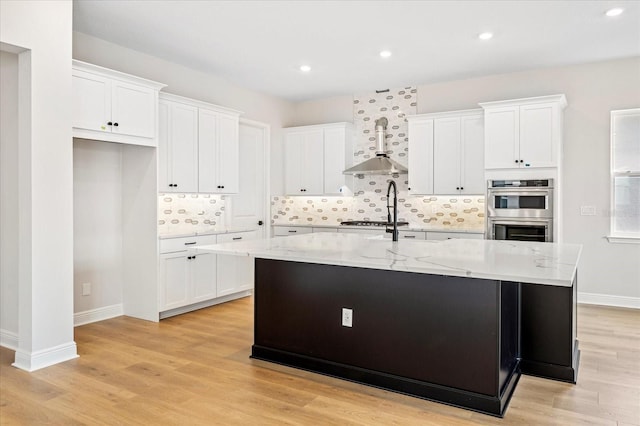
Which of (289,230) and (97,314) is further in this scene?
(289,230)

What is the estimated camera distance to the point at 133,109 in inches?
Result: 169

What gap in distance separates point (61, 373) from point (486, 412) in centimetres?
283

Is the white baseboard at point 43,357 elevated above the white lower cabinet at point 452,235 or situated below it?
below

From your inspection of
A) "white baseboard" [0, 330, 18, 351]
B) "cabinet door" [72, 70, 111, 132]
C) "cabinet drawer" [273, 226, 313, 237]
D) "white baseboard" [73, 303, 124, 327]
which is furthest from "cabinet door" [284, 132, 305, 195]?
"white baseboard" [0, 330, 18, 351]

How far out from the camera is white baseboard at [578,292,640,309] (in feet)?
16.7

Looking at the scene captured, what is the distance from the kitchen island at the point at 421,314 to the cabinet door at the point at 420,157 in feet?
7.89

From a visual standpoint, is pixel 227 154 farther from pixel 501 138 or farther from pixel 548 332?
pixel 548 332

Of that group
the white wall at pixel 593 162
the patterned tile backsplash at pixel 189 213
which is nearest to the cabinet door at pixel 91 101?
the patterned tile backsplash at pixel 189 213

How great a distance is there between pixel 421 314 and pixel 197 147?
3399 millimetres

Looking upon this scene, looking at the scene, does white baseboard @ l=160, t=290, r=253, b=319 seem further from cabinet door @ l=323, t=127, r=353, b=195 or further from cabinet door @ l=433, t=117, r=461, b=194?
cabinet door @ l=433, t=117, r=461, b=194

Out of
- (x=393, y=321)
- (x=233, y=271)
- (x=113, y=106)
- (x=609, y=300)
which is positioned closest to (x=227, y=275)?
(x=233, y=271)

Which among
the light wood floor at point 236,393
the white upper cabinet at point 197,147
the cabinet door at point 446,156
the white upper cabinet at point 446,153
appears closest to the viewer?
the light wood floor at point 236,393

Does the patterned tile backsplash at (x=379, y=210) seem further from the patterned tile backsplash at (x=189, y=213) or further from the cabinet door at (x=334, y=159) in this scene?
the patterned tile backsplash at (x=189, y=213)

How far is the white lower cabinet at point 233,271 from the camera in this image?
5.36m
